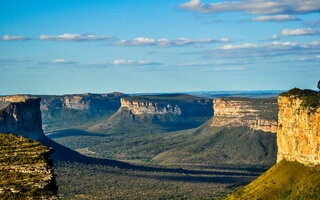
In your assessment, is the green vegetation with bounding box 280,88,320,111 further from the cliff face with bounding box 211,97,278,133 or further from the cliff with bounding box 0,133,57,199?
the cliff face with bounding box 211,97,278,133

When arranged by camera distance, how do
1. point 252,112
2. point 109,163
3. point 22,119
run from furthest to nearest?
point 252,112 < point 109,163 < point 22,119

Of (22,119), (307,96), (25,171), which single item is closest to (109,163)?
(22,119)

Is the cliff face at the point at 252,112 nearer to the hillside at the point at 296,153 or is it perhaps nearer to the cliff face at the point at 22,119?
the cliff face at the point at 22,119

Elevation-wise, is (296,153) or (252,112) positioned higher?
(252,112)

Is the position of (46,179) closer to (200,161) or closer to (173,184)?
(173,184)

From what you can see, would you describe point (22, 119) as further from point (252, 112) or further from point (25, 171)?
point (25, 171)

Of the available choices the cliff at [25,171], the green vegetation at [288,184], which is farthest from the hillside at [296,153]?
the cliff at [25,171]

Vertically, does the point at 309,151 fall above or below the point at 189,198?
above

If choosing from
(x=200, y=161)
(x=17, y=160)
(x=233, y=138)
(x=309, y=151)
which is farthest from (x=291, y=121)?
(x=233, y=138)
